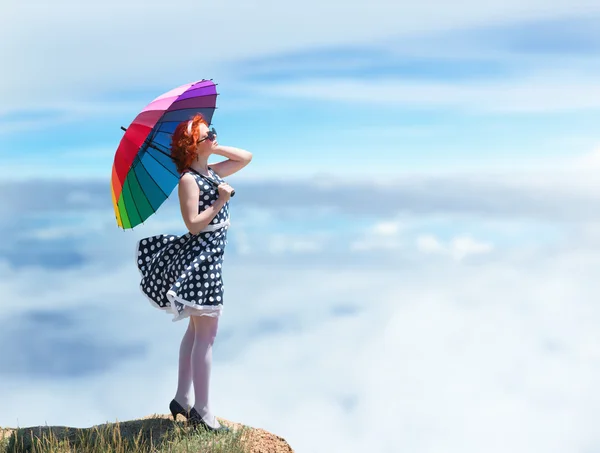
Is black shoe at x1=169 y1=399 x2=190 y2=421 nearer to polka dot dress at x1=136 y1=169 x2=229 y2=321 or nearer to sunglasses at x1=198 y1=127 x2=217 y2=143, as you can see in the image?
polka dot dress at x1=136 y1=169 x2=229 y2=321

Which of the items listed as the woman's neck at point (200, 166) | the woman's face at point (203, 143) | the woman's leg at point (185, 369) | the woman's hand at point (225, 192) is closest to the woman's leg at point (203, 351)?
the woman's leg at point (185, 369)

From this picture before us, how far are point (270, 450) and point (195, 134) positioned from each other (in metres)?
3.03

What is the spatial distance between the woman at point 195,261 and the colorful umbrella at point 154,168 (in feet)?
0.56

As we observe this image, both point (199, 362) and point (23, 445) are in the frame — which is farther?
point (23, 445)


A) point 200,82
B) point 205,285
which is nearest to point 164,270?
point 205,285

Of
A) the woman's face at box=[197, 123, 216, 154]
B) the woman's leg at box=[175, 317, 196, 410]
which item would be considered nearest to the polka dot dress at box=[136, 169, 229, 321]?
the woman's face at box=[197, 123, 216, 154]

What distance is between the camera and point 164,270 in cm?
788

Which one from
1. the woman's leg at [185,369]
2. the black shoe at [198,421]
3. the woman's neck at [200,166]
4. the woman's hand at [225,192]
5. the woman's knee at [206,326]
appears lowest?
the black shoe at [198,421]

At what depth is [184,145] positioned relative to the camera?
7734mm

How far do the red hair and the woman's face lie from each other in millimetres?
34

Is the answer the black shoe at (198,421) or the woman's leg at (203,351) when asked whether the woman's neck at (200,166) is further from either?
the black shoe at (198,421)

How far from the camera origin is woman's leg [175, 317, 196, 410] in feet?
26.2

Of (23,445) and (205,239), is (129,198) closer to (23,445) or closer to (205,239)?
(205,239)

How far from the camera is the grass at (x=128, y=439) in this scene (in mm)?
7820
